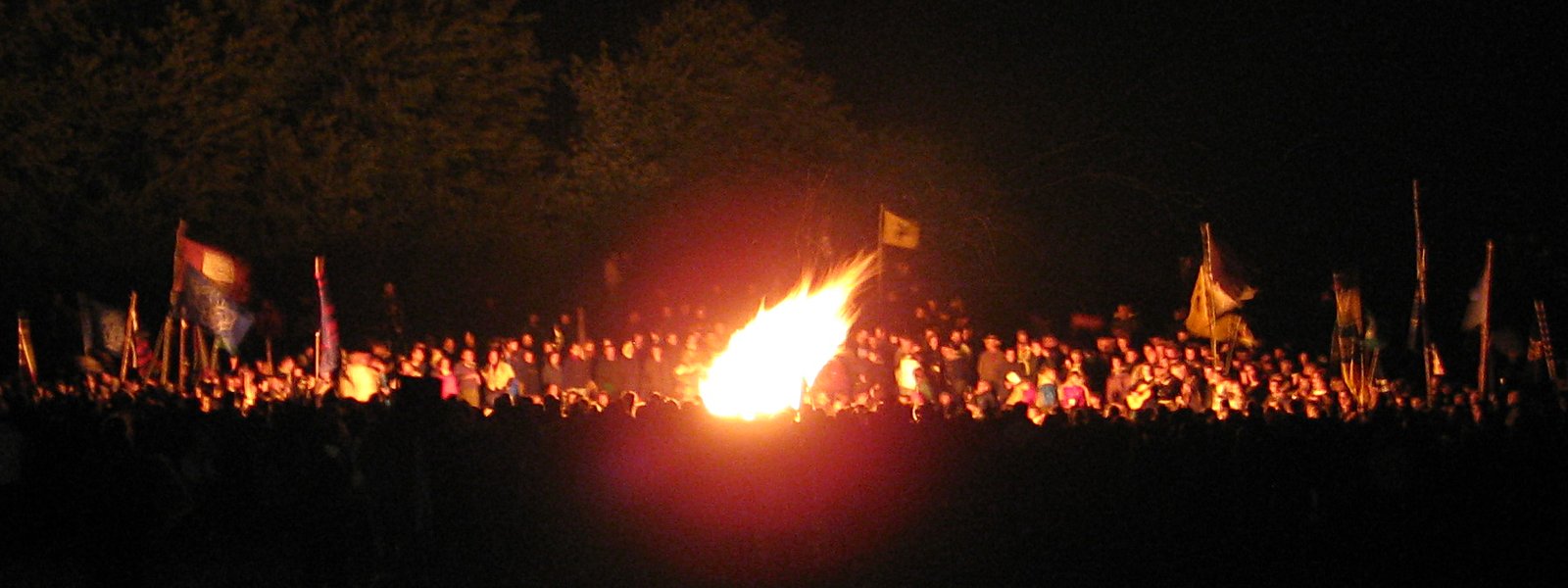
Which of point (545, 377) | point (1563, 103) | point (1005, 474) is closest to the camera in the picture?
point (1005, 474)

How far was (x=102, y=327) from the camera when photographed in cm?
2067

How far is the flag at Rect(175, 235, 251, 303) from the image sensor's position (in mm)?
18750

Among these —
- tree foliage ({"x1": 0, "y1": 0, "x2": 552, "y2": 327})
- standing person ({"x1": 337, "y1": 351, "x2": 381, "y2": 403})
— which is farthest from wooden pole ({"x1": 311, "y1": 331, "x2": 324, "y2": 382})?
tree foliage ({"x1": 0, "y1": 0, "x2": 552, "y2": 327})

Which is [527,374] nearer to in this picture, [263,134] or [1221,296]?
[1221,296]

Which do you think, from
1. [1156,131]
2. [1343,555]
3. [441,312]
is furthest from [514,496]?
[1156,131]

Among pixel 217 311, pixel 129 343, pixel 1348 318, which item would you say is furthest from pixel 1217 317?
pixel 129 343

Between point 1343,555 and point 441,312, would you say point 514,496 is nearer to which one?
point 1343,555

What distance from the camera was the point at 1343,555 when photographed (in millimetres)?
12398

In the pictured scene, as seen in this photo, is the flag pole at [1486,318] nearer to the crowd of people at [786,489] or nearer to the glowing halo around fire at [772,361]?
the crowd of people at [786,489]

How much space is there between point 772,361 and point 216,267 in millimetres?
5846

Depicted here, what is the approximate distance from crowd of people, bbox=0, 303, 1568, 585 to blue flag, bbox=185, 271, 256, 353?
4622mm

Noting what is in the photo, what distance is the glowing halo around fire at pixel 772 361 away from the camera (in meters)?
19.4

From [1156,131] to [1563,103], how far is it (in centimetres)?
720

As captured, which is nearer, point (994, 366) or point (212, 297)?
point (212, 297)
